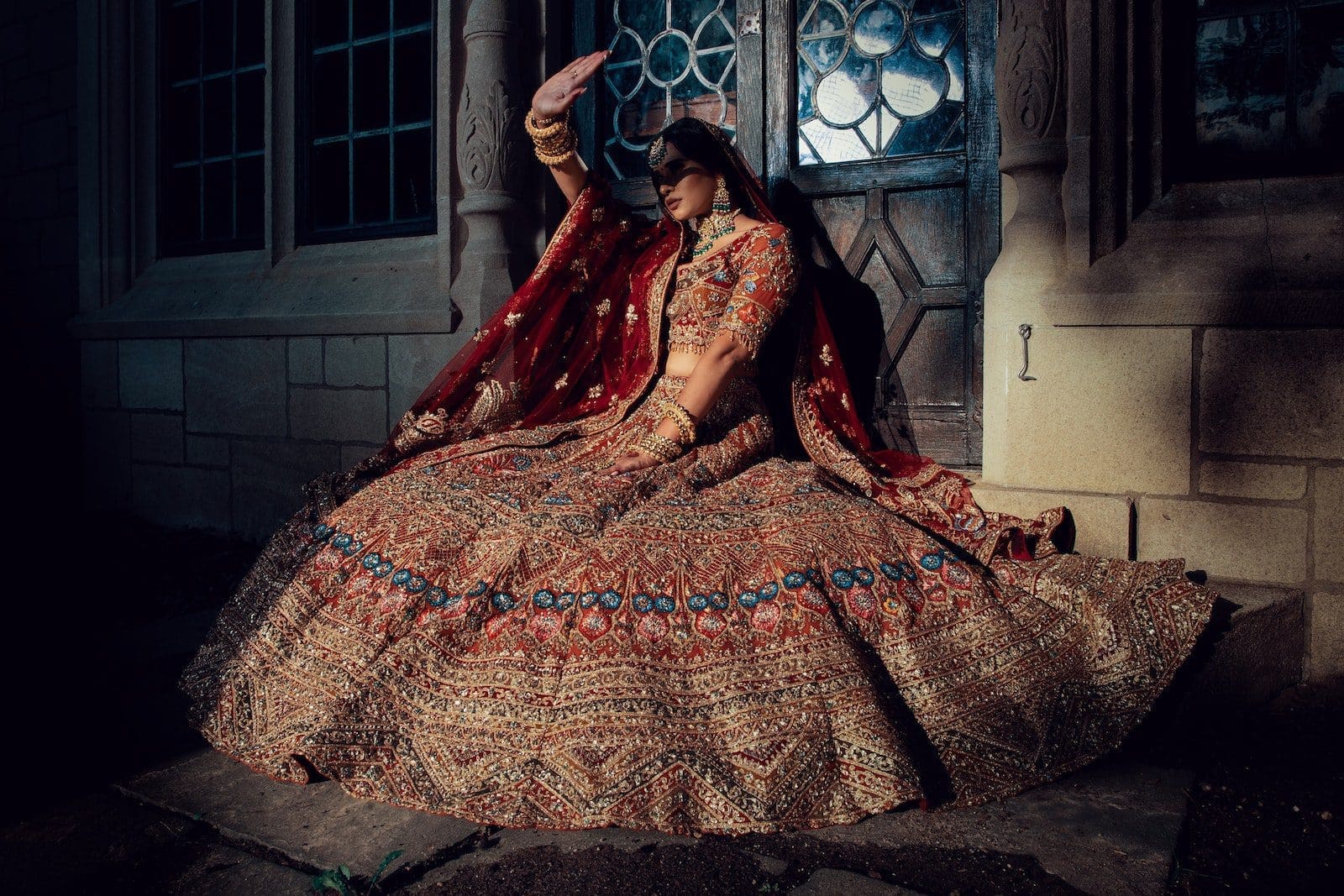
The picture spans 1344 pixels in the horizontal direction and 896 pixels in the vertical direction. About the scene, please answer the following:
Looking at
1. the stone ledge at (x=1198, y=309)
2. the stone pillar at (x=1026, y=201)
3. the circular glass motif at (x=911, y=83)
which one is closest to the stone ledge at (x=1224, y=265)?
the stone ledge at (x=1198, y=309)

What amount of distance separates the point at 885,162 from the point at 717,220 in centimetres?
79

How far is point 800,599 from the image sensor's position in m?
2.16

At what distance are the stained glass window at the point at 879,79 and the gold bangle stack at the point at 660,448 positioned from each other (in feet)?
5.08

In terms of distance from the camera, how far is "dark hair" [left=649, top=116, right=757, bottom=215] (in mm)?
3098

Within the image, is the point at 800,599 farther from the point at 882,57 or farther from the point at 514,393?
the point at 882,57

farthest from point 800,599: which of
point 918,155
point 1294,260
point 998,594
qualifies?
point 918,155

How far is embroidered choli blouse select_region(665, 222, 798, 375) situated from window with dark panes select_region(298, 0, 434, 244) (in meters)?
1.91

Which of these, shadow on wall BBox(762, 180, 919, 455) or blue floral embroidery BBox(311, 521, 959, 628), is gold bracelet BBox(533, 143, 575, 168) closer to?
shadow on wall BBox(762, 180, 919, 455)

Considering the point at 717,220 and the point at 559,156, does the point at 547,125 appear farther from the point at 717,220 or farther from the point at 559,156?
the point at 717,220

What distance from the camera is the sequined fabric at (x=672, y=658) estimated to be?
193cm

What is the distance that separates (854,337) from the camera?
367cm

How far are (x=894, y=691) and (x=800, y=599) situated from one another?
293mm

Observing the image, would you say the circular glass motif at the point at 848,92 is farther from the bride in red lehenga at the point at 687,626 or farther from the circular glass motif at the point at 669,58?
the bride in red lehenga at the point at 687,626

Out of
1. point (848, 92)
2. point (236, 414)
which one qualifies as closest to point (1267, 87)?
point (848, 92)
